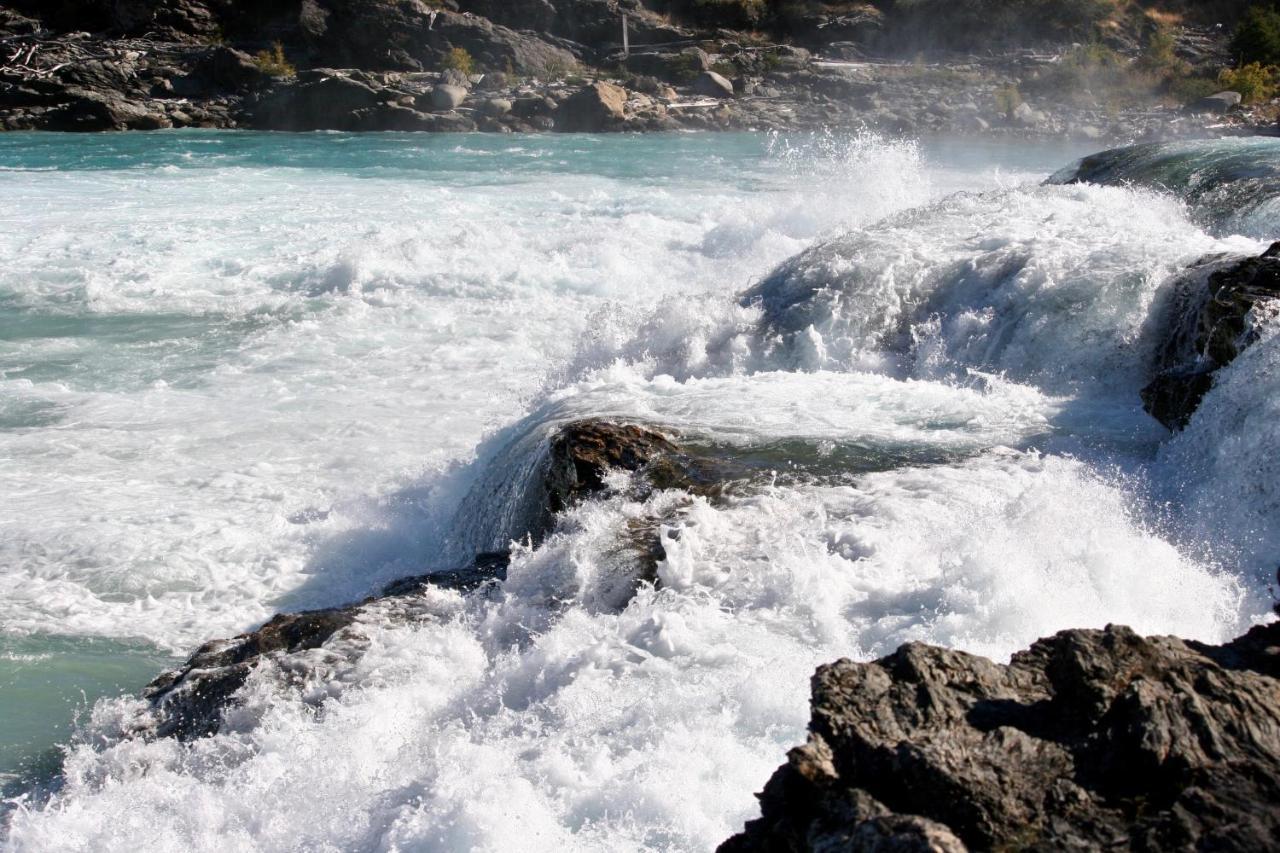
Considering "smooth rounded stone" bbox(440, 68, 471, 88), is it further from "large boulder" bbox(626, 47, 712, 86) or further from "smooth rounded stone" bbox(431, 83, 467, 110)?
"large boulder" bbox(626, 47, 712, 86)

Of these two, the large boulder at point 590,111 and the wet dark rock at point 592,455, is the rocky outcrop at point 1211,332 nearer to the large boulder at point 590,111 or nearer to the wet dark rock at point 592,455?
the wet dark rock at point 592,455

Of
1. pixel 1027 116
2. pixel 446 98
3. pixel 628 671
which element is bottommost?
pixel 628 671

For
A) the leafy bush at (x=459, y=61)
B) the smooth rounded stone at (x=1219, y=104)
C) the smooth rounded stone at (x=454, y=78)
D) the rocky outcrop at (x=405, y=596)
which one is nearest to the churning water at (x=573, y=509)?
the rocky outcrop at (x=405, y=596)

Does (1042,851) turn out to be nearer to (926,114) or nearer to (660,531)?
(660,531)

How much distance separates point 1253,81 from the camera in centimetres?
3197

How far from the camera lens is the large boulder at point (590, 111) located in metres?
34.7

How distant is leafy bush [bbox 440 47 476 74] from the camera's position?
41.0m

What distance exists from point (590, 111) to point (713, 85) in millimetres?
6170

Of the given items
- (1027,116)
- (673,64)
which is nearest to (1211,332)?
(1027,116)

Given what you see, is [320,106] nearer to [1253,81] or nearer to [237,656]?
[1253,81]

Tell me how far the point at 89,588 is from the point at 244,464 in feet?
6.79

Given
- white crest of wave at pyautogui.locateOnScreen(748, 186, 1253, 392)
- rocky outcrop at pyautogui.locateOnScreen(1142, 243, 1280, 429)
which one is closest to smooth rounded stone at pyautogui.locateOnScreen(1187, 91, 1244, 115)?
white crest of wave at pyautogui.locateOnScreen(748, 186, 1253, 392)

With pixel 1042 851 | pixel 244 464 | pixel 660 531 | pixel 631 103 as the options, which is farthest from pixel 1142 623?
pixel 631 103

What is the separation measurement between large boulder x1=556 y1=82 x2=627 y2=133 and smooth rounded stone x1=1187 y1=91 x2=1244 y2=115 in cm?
1647
